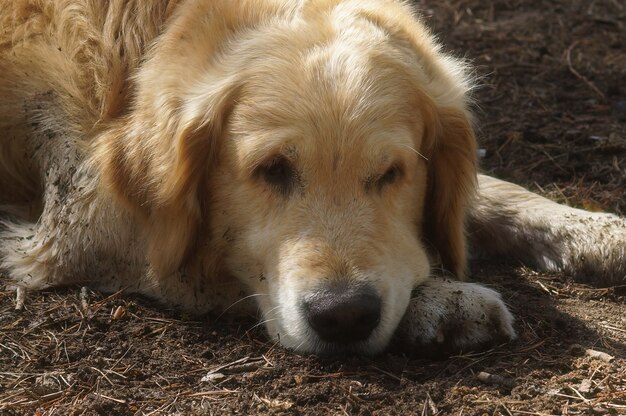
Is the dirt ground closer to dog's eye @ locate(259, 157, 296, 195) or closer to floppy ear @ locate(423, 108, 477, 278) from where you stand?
floppy ear @ locate(423, 108, 477, 278)

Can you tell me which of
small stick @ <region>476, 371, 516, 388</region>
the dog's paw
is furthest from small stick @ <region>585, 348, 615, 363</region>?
small stick @ <region>476, 371, 516, 388</region>

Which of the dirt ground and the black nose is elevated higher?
the black nose

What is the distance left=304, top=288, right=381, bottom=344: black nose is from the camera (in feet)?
11.9

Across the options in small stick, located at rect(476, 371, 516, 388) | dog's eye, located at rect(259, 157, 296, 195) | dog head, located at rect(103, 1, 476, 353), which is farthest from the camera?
dog's eye, located at rect(259, 157, 296, 195)

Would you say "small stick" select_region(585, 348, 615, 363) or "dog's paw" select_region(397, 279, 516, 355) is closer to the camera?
"small stick" select_region(585, 348, 615, 363)

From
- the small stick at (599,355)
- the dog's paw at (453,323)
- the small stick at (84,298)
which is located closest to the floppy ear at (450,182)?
the dog's paw at (453,323)

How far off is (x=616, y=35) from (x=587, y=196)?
104 inches

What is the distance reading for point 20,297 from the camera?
443cm

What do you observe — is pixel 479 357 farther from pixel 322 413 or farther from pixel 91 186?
pixel 91 186

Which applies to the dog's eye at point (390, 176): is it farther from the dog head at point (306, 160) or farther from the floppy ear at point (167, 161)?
the floppy ear at point (167, 161)

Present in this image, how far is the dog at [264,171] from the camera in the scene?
3.88 m

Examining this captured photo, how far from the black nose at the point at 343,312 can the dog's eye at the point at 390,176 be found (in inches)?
21.8

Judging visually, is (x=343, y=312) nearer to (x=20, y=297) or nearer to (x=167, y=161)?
(x=167, y=161)

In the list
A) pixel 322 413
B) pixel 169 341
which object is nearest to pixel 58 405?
pixel 169 341
